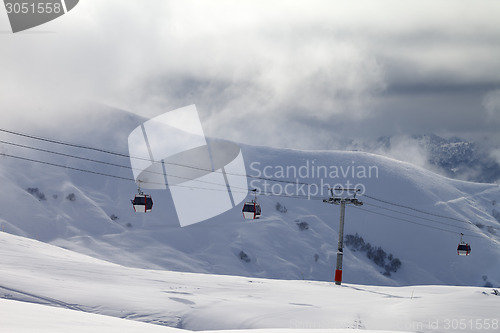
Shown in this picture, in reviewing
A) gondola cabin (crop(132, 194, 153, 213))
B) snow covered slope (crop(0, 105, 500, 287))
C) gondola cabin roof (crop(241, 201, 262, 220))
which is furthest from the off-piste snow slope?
gondola cabin roof (crop(241, 201, 262, 220))

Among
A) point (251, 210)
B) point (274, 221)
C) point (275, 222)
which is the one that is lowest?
point (251, 210)

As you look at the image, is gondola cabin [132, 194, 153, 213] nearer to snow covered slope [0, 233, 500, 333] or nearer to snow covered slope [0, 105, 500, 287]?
snow covered slope [0, 233, 500, 333]

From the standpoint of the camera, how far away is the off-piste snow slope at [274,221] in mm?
89062

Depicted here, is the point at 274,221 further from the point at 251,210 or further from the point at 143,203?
the point at 143,203

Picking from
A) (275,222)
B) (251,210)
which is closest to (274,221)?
(275,222)

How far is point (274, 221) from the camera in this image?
349ft

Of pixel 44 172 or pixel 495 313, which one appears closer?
pixel 495 313

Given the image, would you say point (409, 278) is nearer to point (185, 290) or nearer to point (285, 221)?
point (285, 221)

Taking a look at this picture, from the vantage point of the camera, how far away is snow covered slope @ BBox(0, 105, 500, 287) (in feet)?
293

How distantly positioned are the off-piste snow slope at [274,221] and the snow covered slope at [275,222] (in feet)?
0.79

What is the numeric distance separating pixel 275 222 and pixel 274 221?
0.54 m

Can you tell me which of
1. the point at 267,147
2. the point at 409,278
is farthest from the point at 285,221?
the point at 267,147

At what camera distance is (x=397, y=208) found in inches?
4872

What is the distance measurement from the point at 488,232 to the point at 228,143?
60696 millimetres
